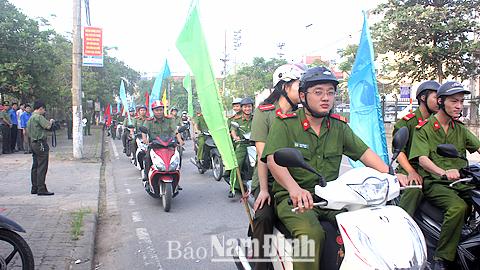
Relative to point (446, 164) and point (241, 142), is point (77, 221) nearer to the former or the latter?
point (241, 142)

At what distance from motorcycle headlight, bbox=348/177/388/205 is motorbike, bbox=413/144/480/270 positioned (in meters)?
1.08

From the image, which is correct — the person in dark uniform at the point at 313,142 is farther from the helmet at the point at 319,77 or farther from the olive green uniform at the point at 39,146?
the olive green uniform at the point at 39,146

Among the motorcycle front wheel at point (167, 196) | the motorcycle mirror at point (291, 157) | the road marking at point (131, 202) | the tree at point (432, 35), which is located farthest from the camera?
the tree at point (432, 35)

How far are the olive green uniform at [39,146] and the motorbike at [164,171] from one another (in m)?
2.14

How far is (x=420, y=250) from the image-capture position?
6.23 feet

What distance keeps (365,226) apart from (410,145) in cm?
216

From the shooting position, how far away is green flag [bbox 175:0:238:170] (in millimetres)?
3537

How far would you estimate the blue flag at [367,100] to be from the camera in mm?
4047

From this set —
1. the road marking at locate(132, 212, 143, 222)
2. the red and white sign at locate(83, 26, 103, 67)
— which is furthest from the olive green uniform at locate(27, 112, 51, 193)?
the red and white sign at locate(83, 26, 103, 67)

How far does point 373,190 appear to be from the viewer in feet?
6.64

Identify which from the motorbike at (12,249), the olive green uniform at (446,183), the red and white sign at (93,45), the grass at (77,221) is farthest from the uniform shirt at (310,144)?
the red and white sign at (93,45)

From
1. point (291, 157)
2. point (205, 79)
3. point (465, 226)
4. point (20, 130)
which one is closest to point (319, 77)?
point (291, 157)

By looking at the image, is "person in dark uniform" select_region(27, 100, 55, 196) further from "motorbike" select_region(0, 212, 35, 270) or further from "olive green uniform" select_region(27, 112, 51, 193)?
"motorbike" select_region(0, 212, 35, 270)

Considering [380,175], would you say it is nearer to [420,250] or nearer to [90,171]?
[420,250]
